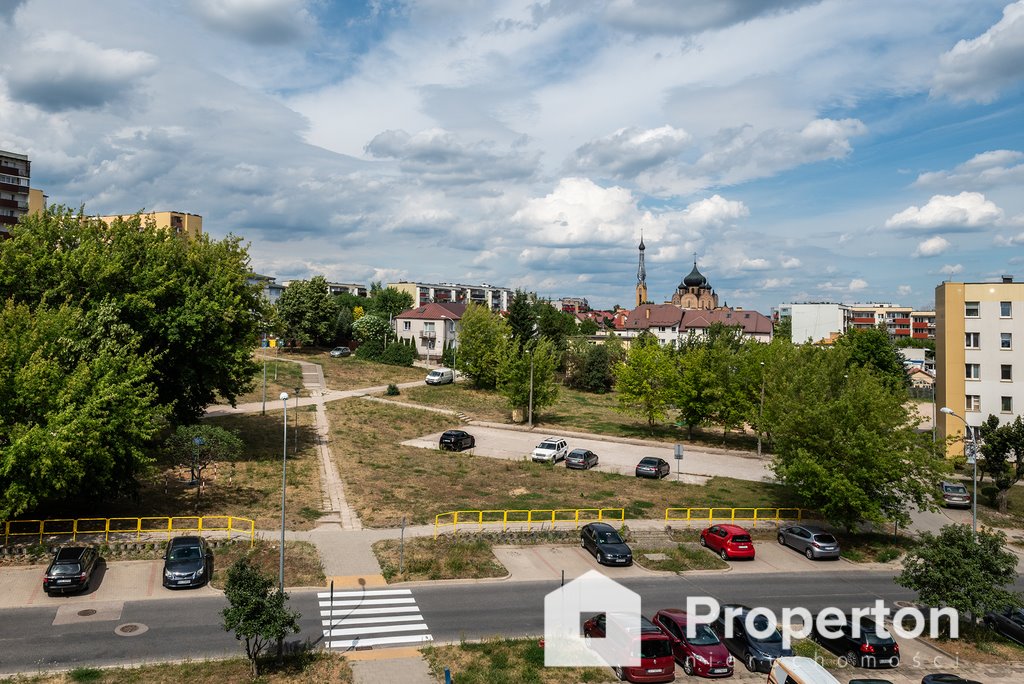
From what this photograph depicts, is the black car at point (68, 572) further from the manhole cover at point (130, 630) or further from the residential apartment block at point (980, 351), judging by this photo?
the residential apartment block at point (980, 351)

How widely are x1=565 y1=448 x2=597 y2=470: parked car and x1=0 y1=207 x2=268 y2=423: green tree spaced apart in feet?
69.3

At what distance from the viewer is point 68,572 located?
2234cm

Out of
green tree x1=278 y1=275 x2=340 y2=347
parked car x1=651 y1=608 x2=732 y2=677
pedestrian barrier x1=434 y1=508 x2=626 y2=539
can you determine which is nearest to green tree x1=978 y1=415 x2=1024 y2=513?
pedestrian barrier x1=434 y1=508 x2=626 y2=539

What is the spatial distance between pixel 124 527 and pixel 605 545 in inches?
810

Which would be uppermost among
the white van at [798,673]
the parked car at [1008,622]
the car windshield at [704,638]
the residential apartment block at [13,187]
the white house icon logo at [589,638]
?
the residential apartment block at [13,187]

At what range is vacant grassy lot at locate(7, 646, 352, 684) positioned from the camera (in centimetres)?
1698

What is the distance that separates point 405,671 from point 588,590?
904 cm

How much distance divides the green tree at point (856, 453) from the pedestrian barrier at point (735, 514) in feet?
7.92

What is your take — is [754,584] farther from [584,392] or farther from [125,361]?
[584,392]

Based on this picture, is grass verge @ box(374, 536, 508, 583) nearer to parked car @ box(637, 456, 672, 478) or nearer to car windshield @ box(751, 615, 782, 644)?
car windshield @ box(751, 615, 782, 644)

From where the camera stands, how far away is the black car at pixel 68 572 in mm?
22094

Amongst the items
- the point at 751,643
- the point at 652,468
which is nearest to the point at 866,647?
the point at 751,643

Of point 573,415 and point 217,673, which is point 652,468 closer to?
point 573,415

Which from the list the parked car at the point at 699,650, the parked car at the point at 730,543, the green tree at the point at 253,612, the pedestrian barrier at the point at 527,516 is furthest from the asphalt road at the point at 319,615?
the pedestrian barrier at the point at 527,516
